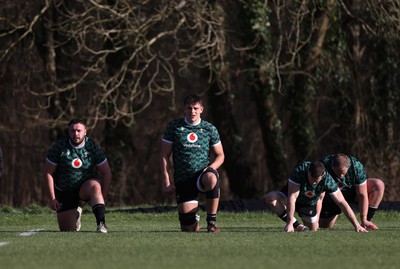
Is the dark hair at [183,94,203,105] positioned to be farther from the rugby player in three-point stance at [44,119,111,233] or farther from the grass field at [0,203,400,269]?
the grass field at [0,203,400,269]

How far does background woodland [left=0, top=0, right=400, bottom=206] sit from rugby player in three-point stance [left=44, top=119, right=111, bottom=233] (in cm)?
1030

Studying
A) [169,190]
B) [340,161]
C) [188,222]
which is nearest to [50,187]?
[169,190]

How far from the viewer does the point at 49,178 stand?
15.6m

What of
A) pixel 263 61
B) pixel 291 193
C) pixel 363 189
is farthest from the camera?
pixel 263 61

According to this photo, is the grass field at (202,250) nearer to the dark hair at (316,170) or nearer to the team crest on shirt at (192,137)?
the dark hair at (316,170)

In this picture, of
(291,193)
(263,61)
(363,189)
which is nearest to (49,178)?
(291,193)

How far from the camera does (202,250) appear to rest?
11312 mm

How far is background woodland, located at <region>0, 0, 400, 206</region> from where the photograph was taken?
27.3m

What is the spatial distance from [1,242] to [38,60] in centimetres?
1898

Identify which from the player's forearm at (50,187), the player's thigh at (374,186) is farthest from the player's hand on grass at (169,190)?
the player's thigh at (374,186)

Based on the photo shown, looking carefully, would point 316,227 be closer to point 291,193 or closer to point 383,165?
point 291,193

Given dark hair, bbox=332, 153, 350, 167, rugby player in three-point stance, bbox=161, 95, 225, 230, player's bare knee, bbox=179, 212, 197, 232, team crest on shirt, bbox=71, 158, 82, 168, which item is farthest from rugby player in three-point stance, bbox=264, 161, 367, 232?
team crest on shirt, bbox=71, 158, 82, 168

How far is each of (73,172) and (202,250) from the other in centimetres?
484

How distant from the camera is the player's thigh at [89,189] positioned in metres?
15.4
